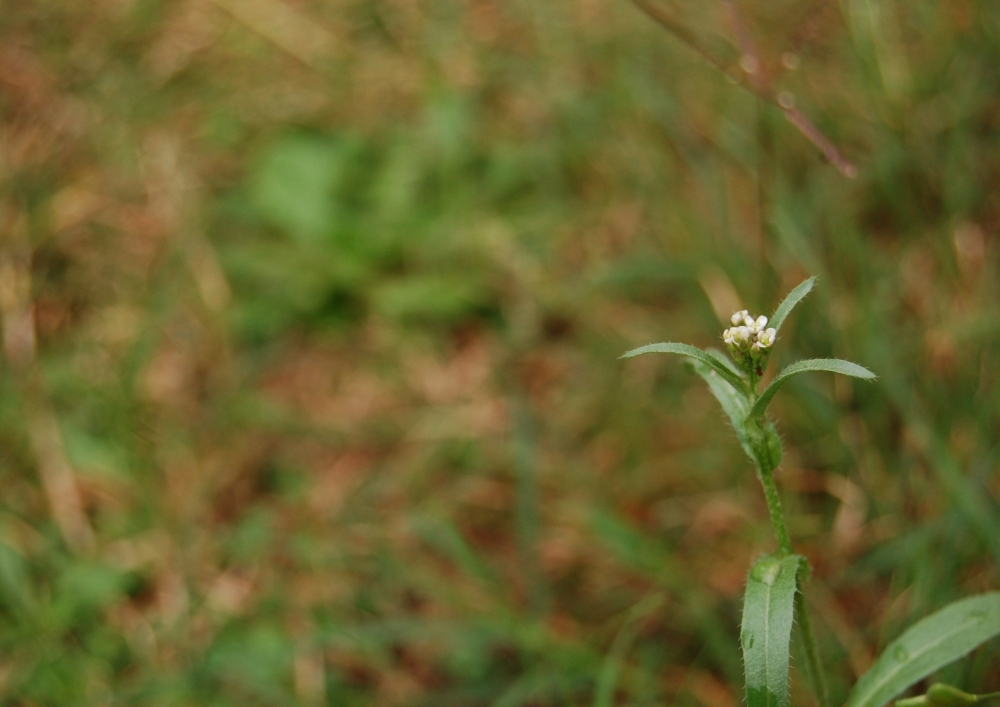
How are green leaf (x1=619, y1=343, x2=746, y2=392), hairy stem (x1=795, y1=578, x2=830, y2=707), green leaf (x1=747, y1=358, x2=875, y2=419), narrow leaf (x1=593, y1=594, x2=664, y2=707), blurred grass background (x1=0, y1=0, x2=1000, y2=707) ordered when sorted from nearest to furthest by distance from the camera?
green leaf (x1=747, y1=358, x2=875, y2=419)
green leaf (x1=619, y1=343, x2=746, y2=392)
hairy stem (x1=795, y1=578, x2=830, y2=707)
narrow leaf (x1=593, y1=594, x2=664, y2=707)
blurred grass background (x1=0, y1=0, x2=1000, y2=707)

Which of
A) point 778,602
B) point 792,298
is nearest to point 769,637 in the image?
point 778,602

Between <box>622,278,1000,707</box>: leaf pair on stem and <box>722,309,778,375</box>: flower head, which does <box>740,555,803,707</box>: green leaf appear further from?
<box>722,309,778,375</box>: flower head

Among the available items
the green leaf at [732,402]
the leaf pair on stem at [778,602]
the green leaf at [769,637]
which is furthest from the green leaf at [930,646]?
the green leaf at [732,402]

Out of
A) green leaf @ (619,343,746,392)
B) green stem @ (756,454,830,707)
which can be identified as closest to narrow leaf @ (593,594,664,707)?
green stem @ (756,454,830,707)

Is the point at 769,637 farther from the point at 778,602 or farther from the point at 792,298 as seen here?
the point at 792,298

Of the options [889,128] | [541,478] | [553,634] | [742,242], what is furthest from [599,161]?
Answer: [553,634]

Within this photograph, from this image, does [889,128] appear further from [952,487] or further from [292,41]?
[292,41]

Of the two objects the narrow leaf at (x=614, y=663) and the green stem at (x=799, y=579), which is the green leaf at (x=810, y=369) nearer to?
the green stem at (x=799, y=579)
